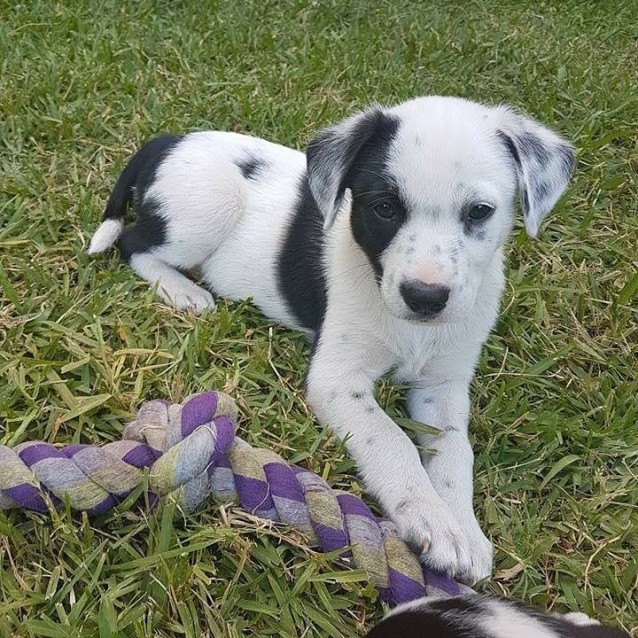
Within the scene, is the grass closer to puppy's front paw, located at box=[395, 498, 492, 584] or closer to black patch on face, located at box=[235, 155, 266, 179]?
puppy's front paw, located at box=[395, 498, 492, 584]

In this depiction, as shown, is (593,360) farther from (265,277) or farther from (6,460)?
(6,460)

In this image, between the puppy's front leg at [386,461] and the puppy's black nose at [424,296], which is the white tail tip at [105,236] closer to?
the puppy's front leg at [386,461]

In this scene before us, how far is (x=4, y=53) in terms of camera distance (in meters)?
5.32

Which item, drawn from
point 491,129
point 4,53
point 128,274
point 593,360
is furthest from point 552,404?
point 4,53

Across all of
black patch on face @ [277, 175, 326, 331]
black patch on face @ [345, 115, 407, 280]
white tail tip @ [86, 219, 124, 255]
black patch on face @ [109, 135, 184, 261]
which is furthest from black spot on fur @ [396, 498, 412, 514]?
white tail tip @ [86, 219, 124, 255]

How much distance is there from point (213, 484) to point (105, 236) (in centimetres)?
173

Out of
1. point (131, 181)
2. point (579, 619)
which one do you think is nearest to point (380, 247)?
point (579, 619)

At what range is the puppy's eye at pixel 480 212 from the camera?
285 centimetres

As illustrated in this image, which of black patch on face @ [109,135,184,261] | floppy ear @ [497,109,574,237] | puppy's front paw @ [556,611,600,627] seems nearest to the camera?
puppy's front paw @ [556,611,600,627]

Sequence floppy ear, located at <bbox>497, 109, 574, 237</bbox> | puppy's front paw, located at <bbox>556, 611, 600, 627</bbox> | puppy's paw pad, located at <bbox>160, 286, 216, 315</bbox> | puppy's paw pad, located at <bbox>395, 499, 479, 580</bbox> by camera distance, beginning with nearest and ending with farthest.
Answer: puppy's front paw, located at <bbox>556, 611, 600, 627</bbox>, puppy's paw pad, located at <bbox>395, 499, 479, 580</bbox>, floppy ear, located at <bbox>497, 109, 574, 237</bbox>, puppy's paw pad, located at <bbox>160, 286, 216, 315</bbox>

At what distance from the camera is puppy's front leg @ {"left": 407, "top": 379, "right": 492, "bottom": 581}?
2645 mm

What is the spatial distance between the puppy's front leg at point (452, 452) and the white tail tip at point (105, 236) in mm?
1673

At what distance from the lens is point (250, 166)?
156 inches

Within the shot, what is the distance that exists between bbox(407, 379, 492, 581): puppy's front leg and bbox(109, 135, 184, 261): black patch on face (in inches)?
60.5
